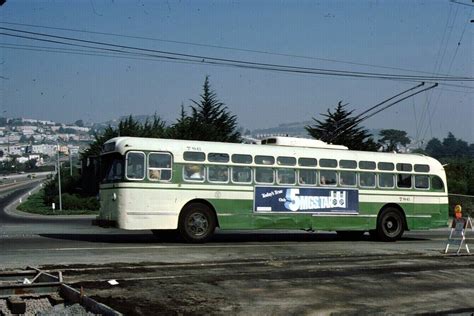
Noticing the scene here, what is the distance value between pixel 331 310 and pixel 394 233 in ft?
39.9

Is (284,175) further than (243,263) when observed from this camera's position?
Yes

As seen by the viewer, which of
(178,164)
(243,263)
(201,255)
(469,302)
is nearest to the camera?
(469,302)

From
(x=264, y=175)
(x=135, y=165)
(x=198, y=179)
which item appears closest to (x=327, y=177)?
(x=264, y=175)

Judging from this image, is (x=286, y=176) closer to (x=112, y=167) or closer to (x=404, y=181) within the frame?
(x=404, y=181)

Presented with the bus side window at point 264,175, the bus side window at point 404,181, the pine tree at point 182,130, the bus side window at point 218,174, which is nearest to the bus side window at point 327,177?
the bus side window at point 264,175

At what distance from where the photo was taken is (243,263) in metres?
12.8

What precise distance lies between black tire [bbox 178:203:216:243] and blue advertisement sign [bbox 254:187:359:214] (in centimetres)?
144

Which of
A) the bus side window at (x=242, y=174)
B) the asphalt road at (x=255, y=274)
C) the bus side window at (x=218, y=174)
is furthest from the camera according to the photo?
the bus side window at (x=242, y=174)

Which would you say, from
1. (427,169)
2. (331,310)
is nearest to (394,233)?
(427,169)

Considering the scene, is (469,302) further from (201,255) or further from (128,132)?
(128,132)

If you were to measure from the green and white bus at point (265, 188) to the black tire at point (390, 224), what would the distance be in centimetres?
3

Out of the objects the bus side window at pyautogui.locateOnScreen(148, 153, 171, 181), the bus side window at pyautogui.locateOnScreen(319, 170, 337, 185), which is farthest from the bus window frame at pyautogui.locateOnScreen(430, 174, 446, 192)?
the bus side window at pyautogui.locateOnScreen(148, 153, 171, 181)

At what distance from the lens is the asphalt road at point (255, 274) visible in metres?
8.71

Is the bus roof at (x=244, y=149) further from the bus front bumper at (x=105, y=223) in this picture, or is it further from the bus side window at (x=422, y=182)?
the bus front bumper at (x=105, y=223)
